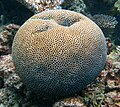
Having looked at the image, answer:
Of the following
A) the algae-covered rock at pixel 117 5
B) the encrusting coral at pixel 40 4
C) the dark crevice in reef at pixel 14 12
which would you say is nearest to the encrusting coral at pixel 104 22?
the algae-covered rock at pixel 117 5

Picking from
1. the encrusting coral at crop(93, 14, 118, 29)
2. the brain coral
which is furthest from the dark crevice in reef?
the brain coral

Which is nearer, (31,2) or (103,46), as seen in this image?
(103,46)

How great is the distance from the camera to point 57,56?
3268mm

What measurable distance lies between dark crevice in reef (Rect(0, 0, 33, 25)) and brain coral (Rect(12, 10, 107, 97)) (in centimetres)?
254

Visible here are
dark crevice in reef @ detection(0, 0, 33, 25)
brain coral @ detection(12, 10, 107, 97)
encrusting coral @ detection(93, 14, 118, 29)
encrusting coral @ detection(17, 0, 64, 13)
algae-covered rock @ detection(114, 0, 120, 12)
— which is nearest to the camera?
brain coral @ detection(12, 10, 107, 97)

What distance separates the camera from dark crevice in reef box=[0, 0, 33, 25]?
608cm

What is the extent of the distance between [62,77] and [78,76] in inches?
8.8

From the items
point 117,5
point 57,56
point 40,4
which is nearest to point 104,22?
point 117,5

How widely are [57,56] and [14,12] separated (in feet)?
10.9

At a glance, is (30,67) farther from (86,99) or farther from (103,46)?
(103,46)

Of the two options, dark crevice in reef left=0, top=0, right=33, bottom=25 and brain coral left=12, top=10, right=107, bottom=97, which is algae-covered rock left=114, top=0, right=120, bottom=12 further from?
brain coral left=12, top=10, right=107, bottom=97

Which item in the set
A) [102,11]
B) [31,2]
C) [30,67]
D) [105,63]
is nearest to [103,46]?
[105,63]

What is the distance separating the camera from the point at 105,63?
3.92 metres

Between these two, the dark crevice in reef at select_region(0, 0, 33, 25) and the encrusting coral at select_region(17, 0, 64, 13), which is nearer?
the encrusting coral at select_region(17, 0, 64, 13)
